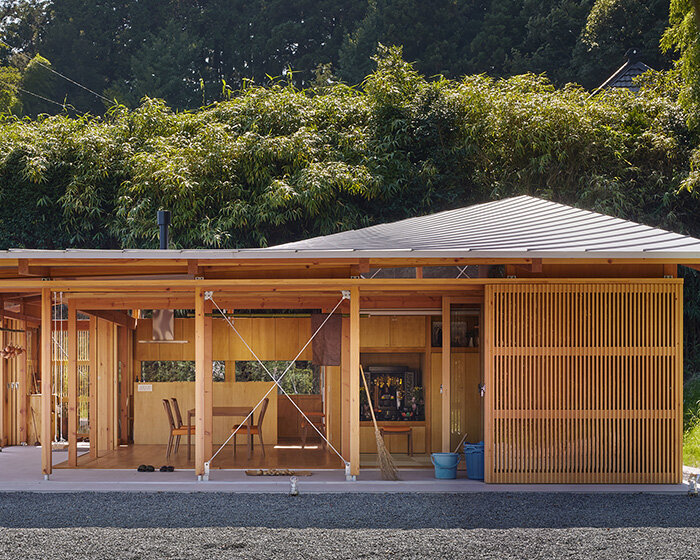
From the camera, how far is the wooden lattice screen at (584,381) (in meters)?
8.52

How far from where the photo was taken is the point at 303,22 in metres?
26.0

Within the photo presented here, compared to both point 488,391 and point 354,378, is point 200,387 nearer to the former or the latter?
point 354,378

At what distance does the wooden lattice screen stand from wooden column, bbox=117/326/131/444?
632 cm

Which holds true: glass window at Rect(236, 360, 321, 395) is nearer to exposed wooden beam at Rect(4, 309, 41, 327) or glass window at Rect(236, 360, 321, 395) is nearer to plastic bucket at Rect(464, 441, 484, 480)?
exposed wooden beam at Rect(4, 309, 41, 327)

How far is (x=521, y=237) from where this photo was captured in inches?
336

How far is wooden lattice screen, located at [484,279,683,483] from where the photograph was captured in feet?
28.0

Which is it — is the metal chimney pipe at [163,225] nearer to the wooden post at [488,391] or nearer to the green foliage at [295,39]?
the wooden post at [488,391]

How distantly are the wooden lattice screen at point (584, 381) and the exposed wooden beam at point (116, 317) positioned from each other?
5.45m

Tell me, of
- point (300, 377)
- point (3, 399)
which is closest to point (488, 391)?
point (300, 377)

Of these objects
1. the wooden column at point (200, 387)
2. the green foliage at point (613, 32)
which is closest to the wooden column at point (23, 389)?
the wooden column at point (200, 387)

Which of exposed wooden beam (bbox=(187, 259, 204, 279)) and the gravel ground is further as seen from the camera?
→ exposed wooden beam (bbox=(187, 259, 204, 279))

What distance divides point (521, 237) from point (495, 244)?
60 cm

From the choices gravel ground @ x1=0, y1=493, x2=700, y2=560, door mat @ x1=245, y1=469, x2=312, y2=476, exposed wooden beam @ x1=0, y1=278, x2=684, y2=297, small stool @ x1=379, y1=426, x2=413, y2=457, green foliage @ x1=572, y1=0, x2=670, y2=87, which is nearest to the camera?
gravel ground @ x1=0, y1=493, x2=700, y2=560

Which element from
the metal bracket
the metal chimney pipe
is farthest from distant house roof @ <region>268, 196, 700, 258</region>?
the metal bracket
